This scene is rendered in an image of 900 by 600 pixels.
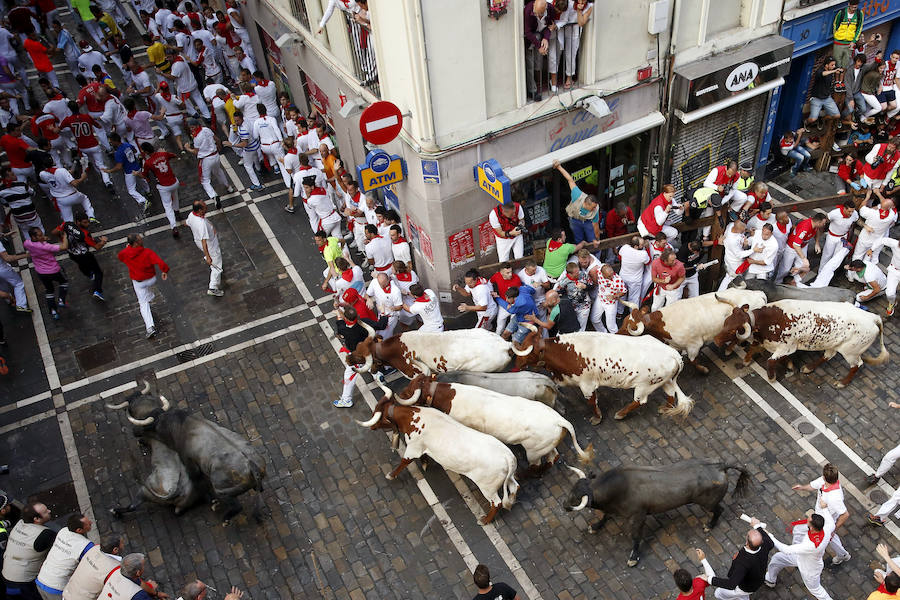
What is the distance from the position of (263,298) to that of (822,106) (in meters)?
12.6

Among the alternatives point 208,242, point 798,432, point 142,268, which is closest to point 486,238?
point 208,242

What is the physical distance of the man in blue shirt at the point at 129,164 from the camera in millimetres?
15406

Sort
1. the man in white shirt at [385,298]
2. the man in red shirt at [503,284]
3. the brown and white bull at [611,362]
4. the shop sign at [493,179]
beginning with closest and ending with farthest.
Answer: the brown and white bull at [611,362] → the shop sign at [493,179] → the man in white shirt at [385,298] → the man in red shirt at [503,284]

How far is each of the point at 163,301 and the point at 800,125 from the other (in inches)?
560

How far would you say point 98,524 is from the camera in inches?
403

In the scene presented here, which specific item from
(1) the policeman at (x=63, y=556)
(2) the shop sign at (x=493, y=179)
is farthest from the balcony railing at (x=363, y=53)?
(1) the policeman at (x=63, y=556)

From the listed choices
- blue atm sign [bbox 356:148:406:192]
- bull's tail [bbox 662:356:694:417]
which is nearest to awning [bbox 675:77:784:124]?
bull's tail [bbox 662:356:694:417]

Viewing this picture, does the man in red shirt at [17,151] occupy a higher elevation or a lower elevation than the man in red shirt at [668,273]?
higher

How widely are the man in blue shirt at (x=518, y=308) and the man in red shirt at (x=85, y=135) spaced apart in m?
10.2

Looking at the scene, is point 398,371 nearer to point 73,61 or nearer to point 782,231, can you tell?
point 782,231

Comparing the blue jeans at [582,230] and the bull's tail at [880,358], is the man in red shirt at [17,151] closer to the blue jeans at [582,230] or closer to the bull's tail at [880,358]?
the blue jeans at [582,230]

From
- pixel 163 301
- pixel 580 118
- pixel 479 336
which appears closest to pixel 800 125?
pixel 580 118

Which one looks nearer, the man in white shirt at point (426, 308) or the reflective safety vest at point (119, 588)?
the reflective safety vest at point (119, 588)

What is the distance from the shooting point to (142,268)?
41.0ft
